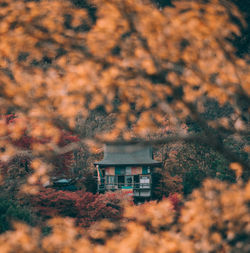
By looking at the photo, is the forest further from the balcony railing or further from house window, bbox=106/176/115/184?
house window, bbox=106/176/115/184

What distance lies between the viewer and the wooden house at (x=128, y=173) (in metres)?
16.4

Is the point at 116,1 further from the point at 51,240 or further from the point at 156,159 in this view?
the point at 156,159

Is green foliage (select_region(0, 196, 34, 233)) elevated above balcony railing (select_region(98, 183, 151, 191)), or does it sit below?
above

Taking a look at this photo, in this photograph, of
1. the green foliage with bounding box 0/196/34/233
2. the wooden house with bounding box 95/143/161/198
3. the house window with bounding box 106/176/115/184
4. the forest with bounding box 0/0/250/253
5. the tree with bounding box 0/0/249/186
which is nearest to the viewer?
the forest with bounding box 0/0/250/253

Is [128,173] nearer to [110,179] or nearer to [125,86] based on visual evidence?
[110,179]

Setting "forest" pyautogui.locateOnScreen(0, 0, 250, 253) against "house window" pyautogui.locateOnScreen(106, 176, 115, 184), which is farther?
"house window" pyautogui.locateOnScreen(106, 176, 115, 184)

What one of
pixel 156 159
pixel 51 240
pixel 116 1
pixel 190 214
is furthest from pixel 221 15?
pixel 156 159

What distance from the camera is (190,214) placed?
2.63m

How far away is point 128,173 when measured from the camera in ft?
56.9

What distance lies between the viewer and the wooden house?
53.9 feet

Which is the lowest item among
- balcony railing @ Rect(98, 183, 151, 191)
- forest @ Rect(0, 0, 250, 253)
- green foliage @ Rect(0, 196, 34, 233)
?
balcony railing @ Rect(98, 183, 151, 191)

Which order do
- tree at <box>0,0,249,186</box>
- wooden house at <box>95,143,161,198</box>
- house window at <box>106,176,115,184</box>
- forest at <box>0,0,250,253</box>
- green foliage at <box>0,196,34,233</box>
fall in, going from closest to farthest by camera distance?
forest at <box>0,0,250,253</box> < tree at <box>0,0,249,186</box> < green foliage at <box>0,196,34,233</box> < wooden house at <box>95,143,161,198</box> < house window at <box>106,176,115,184</box>

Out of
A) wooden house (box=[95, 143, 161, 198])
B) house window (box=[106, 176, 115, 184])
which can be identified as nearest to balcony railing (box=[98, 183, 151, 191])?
wooden house (box=[95, 143, 161, 198])

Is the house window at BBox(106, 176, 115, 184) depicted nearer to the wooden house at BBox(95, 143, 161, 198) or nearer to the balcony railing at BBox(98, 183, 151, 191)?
the wooden house at BBox(95, 143, 161, 198)
